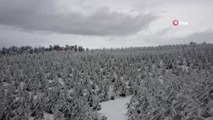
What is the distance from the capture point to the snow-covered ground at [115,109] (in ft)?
98.9

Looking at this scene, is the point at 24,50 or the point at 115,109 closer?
the point at 115,109

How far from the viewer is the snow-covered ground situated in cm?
3014

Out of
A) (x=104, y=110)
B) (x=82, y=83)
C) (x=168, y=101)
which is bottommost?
(x=104, y=110)

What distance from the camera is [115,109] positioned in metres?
34.1

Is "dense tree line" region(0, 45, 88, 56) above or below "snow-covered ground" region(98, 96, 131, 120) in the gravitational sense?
above

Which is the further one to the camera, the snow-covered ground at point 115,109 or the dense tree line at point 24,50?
the dense tree line at point 24,50

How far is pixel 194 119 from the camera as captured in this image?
45.2ft

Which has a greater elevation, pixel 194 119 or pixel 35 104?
pixel 194 119

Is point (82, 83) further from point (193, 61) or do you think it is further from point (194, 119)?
point (193, 61)

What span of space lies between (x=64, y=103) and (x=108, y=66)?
31.2 m

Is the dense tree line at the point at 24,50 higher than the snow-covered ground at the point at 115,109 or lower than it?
higher

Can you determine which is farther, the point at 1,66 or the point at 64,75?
the point at 1,66

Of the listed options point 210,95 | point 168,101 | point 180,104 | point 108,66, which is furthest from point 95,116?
point 108,66

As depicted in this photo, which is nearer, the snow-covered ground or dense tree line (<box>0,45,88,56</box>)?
the snow-covered ground
